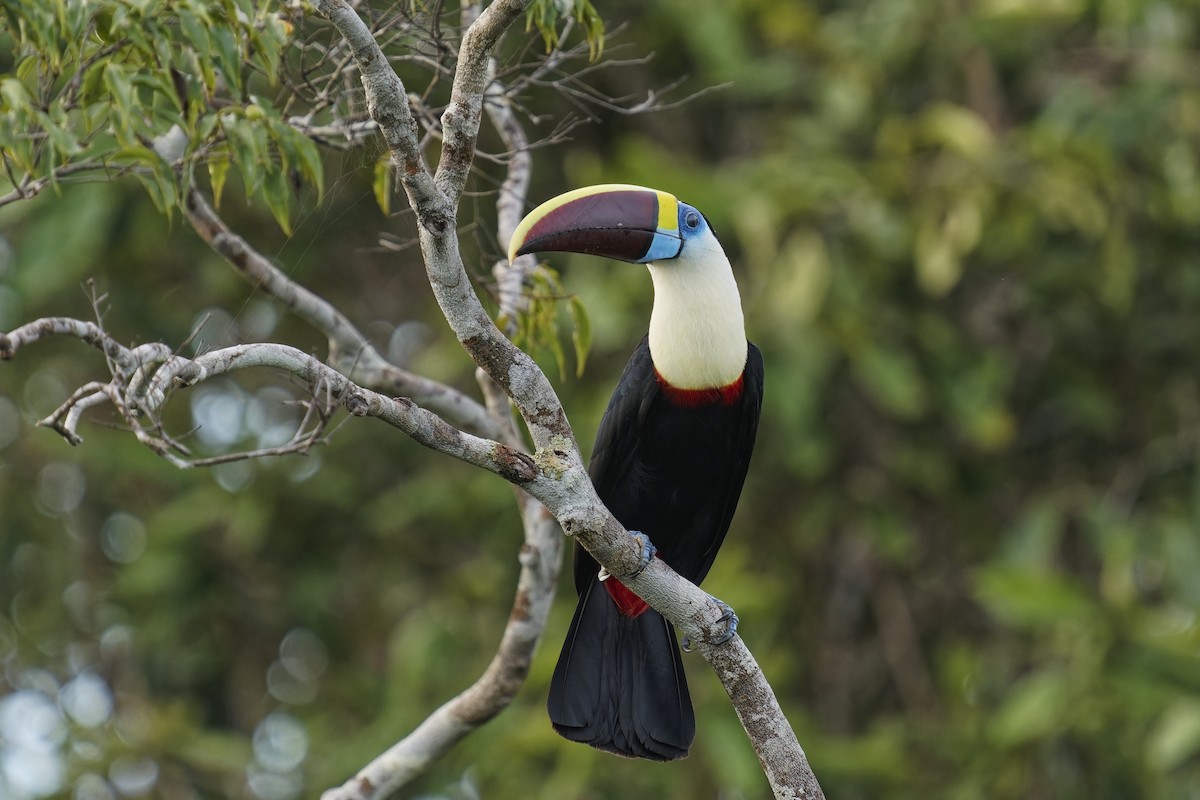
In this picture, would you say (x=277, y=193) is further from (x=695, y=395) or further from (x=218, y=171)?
(x=695, y=395)

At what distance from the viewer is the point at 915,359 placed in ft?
20.7

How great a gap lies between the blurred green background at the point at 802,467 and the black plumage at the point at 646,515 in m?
0.91

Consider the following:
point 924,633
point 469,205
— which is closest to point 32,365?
point 469,205

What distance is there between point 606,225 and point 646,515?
953 mm

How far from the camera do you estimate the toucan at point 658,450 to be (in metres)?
3.58

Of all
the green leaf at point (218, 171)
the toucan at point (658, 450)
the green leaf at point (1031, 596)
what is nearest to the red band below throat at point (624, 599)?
the toucan at point (658, 450)

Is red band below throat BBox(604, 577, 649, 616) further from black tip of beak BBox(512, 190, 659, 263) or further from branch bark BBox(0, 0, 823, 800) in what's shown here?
black tip of beak BBox(512, 190, 659, 263)

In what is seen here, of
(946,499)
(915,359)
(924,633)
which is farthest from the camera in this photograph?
(924,633)

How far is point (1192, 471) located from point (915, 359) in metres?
1.29

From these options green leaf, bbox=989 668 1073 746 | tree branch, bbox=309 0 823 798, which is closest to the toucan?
tree branch, bbox=309 0 823 798

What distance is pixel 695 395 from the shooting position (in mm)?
3812

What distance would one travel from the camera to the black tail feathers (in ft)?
12.4

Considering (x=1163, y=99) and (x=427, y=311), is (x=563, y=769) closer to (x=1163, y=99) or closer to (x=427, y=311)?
(x=427, y=311)

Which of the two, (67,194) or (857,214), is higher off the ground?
(857,214)
